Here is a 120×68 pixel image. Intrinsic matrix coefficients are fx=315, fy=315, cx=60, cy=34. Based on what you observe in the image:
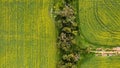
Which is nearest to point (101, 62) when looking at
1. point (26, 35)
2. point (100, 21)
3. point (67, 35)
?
point (100, 21)

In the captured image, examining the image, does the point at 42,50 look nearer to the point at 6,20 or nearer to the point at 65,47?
the point at 65,47

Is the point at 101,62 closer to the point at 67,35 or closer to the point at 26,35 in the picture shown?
the point at 67,35

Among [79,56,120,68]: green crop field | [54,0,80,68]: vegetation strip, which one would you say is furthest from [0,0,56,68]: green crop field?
[79,56,120,68]: green crop field

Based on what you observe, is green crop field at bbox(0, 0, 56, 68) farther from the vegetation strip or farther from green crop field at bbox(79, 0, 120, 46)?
green crop field at bbox(79, 0, 120, 46)

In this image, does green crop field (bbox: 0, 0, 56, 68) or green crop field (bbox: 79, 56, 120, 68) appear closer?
green crop field (bbox: 79, 56, 120, 68)

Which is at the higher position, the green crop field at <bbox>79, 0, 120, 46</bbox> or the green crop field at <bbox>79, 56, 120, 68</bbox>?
the green crop field at <bbox>79, 0, 120, 46</bbox>
